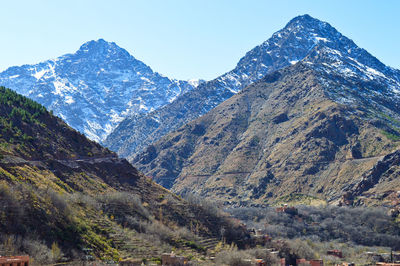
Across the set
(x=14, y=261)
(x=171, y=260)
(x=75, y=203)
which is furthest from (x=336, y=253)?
(x=14, y=261)

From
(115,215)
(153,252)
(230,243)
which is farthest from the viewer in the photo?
(230,243)

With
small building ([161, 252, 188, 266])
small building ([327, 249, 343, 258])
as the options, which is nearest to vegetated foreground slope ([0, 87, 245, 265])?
small building ([161, 252, 188, 266])

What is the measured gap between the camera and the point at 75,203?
8094 cm

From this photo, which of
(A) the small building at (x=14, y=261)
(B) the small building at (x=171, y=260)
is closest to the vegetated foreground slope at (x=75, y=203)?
(B) the small building at (x=171, y=260)

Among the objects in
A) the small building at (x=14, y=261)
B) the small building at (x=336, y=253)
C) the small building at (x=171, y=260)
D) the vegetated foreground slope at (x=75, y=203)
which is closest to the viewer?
the small building at (x=14, y=261)

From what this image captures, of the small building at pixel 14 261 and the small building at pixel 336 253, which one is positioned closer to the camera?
the small building at pixel 14 261

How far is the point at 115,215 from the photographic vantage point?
86500 millimetres

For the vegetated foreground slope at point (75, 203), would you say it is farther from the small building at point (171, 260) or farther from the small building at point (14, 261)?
the small building at point (14, 261)

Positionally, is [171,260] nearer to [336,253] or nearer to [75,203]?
[75,203]

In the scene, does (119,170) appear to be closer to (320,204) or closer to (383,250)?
(383,250)

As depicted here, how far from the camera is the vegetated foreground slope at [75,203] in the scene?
64062 millimetres

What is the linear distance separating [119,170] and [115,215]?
2442cm

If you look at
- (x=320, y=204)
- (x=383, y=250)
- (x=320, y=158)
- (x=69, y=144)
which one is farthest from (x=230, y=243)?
(x=320, y=158)

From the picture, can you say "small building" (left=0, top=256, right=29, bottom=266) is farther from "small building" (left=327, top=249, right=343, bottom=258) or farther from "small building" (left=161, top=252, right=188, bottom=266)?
"small building" (left=327, top=249, right=343, bottom=258)
